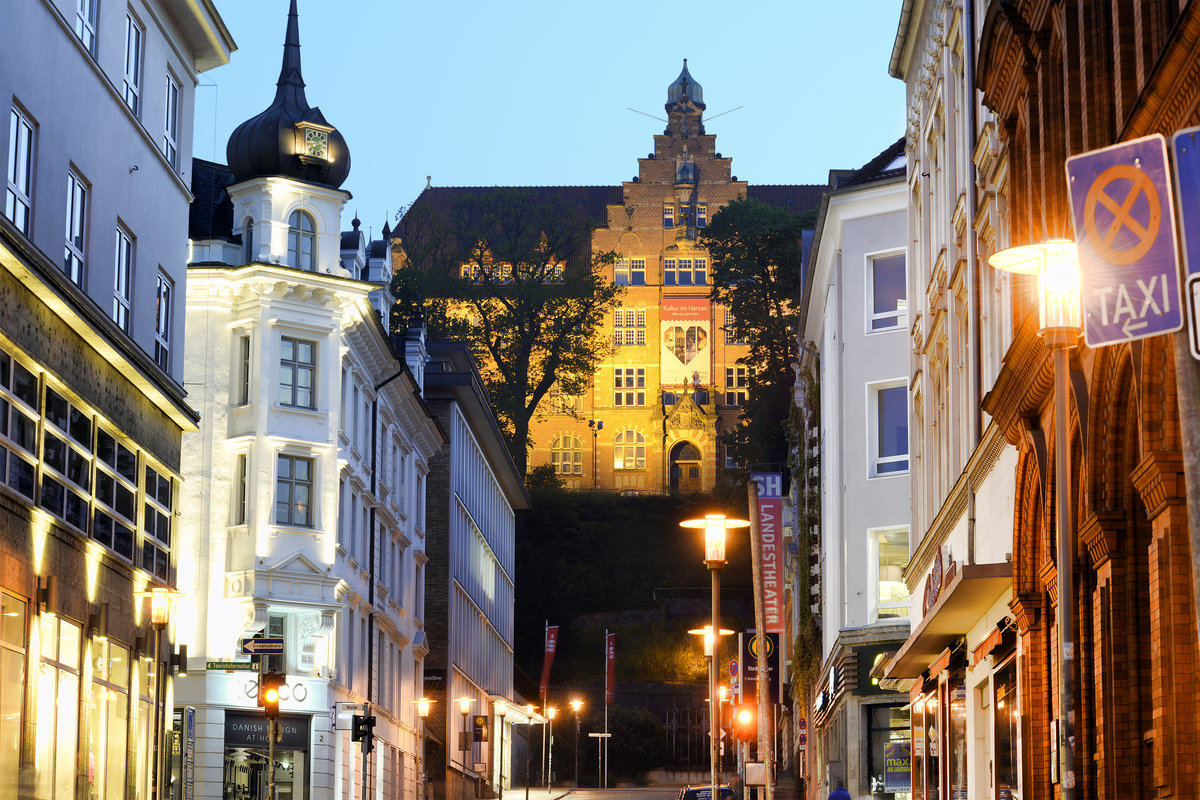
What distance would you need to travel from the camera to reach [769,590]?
4612cm

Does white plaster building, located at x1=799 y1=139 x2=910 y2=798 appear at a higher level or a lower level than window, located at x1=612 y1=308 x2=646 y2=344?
lower

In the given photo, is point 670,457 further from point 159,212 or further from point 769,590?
point 159,212

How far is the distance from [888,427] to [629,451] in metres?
87.0

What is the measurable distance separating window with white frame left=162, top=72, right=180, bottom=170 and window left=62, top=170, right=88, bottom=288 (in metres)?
4.68

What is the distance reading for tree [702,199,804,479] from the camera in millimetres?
76250

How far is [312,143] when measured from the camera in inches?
1810

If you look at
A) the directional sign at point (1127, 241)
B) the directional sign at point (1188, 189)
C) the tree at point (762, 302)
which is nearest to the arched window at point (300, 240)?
the tree at point (762, 302)

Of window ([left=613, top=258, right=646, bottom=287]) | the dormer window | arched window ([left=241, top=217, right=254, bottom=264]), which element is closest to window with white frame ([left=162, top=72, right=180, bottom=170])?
arched window ([left=241, top=217, right=254, bottom=264])

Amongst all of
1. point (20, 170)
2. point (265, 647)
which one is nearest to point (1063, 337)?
point (20, 170)

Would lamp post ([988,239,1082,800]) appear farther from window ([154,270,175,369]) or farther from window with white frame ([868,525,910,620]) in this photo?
window with white frame ([868,525,910,620])

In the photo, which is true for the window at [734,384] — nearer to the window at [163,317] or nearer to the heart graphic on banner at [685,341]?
the heart graphic on banner at [685,341]

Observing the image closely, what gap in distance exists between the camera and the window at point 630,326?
126 metres

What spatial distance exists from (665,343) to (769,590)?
79215mm

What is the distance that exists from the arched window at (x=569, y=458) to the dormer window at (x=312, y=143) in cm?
7913
